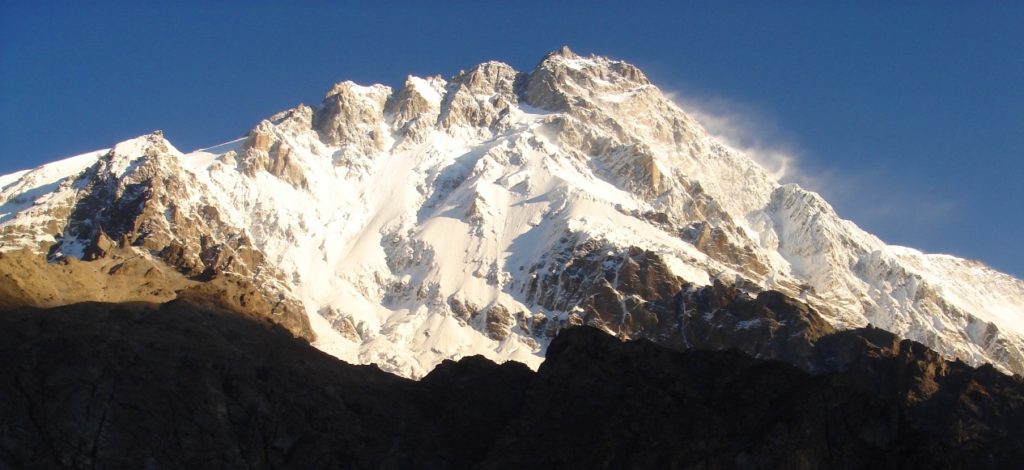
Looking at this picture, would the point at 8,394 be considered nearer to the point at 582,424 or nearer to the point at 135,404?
the point at 135,404

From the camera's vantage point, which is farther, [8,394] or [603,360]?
[603,360]

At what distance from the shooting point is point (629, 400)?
440ft

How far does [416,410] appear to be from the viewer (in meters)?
154

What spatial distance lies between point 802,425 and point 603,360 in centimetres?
3289

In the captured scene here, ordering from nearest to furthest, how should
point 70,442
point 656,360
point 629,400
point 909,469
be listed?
point 909,469, point 70,442, point 629,400, point 656,360

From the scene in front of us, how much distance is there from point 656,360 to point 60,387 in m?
69.4

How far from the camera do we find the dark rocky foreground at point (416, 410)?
395ft

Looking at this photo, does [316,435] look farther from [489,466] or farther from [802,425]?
[802,425]

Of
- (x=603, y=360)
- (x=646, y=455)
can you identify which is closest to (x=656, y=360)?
(x=603, y=360)

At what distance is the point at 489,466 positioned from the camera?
12975cm

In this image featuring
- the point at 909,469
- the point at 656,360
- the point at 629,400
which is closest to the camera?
the point at 909,469

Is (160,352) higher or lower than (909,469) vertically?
higher

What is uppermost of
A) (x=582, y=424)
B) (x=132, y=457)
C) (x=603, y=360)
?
(x=603, y=360)

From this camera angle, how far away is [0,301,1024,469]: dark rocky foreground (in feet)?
395
